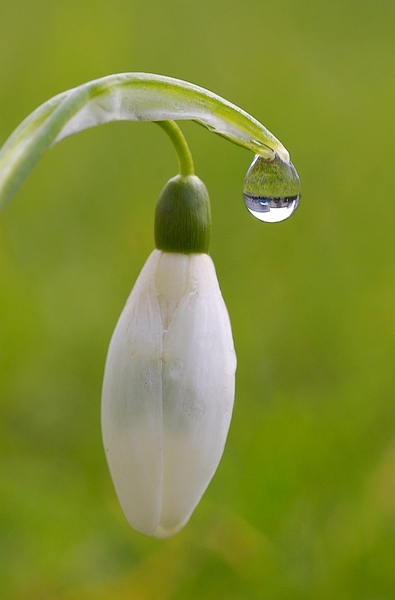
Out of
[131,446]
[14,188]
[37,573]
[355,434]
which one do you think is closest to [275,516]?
[355,434]

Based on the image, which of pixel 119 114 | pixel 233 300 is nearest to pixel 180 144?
pixel 119 114

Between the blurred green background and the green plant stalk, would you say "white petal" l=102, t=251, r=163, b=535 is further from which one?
the blurred green background

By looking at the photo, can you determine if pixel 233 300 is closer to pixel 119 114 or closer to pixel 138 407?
pixel 138 407

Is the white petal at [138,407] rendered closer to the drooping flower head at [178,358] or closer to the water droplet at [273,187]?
the drooping flower head at [178,358]

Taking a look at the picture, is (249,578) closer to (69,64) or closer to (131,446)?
(131,446)

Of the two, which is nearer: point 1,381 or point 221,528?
point 221,528

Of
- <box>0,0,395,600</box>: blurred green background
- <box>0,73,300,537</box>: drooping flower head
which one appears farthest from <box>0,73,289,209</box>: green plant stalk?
<box>0,0,395,600</box>: blurred green background

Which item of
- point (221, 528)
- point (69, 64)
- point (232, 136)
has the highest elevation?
point (69, 64)

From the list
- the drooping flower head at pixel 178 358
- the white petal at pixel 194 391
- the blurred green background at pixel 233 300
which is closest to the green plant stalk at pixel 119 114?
the drooping flower head at pixel 178 358
